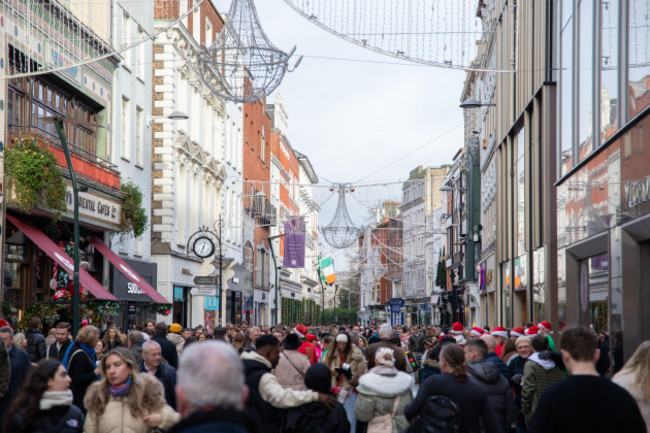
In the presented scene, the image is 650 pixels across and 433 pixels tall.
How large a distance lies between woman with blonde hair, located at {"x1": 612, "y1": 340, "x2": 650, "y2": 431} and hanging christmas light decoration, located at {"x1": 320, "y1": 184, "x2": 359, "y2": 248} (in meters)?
41.2

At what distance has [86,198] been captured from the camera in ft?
86.0

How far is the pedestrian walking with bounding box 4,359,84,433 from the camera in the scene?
22.6 ft

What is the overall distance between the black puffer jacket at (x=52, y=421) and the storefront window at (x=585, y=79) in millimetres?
12355

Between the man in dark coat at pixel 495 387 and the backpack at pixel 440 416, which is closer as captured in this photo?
the backpack at pixel 440 416

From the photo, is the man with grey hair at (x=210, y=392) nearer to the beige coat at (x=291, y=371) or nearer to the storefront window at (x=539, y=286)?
the beige coat at (x=291, y=371)

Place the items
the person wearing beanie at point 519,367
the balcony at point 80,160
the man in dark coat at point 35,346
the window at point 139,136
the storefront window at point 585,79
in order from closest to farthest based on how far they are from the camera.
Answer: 1. the person wearing beanie at point 519,367
2. the man in dark coat at point 35,346
3. the storefront window at point 585,79
4. the balcony at point 80,160
5. the window at point 139,136

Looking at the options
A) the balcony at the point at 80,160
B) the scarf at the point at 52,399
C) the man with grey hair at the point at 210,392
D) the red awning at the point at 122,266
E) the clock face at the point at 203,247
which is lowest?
the scarf at the point at 52,399

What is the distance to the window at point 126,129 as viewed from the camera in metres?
32.7

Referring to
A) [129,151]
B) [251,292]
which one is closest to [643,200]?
[129,151]

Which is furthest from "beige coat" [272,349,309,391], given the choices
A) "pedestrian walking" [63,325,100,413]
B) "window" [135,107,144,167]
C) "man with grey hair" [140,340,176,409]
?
"window" [135,107,144,167]

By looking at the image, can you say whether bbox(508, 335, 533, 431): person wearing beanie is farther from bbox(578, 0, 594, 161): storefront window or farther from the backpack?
bbox(578, 0, 594, 161): storefront window

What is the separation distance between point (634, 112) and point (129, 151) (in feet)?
71.3

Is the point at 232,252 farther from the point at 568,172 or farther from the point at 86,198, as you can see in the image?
the point at 568,172

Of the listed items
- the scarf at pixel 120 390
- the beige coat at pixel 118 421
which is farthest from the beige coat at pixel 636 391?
the scarf at pixel 120 390
